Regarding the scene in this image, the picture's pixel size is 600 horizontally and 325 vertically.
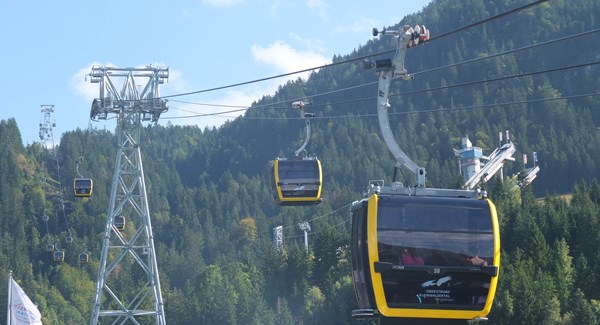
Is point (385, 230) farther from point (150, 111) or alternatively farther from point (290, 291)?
point (290, 291)

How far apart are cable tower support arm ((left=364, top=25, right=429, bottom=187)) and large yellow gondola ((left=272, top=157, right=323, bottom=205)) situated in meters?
18.6

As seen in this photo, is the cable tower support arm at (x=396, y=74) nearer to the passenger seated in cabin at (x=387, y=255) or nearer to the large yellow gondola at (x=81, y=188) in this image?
the passenger seated in cabin at (x=387, y=255)

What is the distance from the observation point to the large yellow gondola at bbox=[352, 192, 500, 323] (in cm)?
2764

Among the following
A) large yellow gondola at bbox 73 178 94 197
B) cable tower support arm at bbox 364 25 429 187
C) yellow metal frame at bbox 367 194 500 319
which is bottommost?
yellow metal frame at bbox 367 194 500 319

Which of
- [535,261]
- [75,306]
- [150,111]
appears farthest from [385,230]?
[75,306]

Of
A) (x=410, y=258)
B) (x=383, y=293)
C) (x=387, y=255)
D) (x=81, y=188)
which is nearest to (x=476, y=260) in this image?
(x=410, y=258)

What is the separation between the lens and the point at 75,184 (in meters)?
64.2

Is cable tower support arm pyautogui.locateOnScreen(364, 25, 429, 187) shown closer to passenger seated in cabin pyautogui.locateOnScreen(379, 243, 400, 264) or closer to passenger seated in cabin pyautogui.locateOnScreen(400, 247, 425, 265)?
passenger seated in cabin pyautogui.locateOnScreen(400, 247, 425, 265)

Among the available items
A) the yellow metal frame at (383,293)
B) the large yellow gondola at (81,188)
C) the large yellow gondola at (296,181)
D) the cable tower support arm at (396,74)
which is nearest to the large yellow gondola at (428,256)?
the yellow metal frame at (383,293)

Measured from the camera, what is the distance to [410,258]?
2775 cm

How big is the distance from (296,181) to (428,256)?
20021mm

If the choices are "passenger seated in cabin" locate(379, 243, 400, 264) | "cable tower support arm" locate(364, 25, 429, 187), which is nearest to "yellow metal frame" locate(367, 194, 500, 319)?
"passenger seated in cabin" locate(379, 243, 400, 264)

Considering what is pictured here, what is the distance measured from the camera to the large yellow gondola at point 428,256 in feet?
90.7

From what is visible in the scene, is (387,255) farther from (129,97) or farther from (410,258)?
(129,97)
